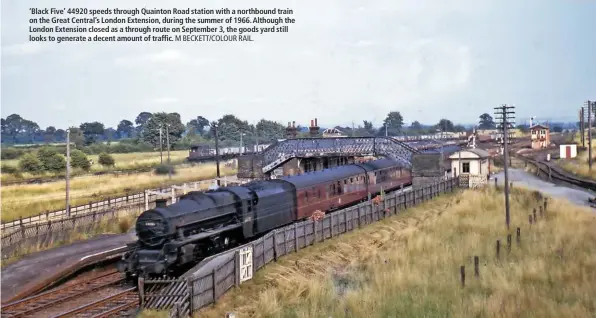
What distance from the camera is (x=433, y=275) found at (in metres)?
20.9

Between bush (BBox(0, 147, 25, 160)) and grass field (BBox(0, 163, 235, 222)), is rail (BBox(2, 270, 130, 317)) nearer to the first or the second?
grass field (BBox(0, 163, 235, 222))

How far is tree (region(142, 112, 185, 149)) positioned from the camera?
11037 centimetres

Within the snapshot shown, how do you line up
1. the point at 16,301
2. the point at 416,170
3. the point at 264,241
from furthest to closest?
the point at 416,170
the point at 264,241
the point at 16,301

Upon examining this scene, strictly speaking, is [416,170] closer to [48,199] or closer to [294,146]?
[294,146]

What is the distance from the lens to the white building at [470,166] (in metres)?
51.8

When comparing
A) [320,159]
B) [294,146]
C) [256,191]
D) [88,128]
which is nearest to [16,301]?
[256,191]

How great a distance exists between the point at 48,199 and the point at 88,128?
336 ft

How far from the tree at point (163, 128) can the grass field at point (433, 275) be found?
276 feet

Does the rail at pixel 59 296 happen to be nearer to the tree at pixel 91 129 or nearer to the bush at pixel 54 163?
the bush at pixel 54 163

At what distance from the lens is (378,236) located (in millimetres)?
29844

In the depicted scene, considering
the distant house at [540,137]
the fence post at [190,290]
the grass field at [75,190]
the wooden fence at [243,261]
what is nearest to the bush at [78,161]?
the grass field at [75,190]

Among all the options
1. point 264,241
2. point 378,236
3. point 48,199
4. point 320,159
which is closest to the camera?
point 264,241

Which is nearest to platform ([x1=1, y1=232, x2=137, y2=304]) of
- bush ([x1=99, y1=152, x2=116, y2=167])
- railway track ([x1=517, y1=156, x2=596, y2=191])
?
railway track ([x1=517, y1=156, x2=596, y2=191])

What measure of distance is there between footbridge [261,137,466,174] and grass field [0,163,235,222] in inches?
492
